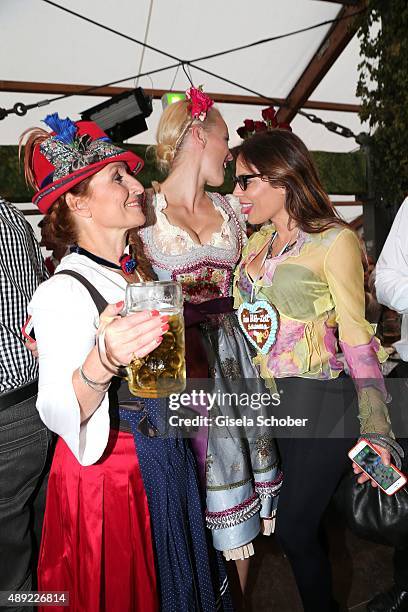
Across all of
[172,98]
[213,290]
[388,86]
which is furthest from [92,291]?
[388,86]

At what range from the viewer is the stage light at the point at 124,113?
13.7 feet

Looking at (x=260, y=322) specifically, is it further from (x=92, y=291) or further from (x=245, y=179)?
(x=92, y=291)

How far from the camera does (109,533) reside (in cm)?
129

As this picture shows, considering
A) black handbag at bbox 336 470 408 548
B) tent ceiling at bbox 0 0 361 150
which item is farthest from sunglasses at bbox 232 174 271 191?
tent ceiling at bbox 0 0 361 150

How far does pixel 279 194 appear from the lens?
66.3 inches

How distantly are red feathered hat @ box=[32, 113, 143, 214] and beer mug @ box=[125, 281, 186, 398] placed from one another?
491mm

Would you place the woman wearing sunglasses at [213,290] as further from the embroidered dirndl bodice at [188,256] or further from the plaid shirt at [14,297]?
the plaid shirt at [14,297]

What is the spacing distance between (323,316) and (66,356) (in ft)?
2.83

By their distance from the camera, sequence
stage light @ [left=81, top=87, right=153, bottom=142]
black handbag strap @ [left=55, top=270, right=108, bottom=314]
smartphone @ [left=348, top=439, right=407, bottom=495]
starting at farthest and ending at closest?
stage light @ [left=81, top=87, right=153, bottom=142] < smartphone @ [left=348, top=439, right=407, bottom=495] < black handbag strap @ [left=55, top=270, right=108, bottom=314]

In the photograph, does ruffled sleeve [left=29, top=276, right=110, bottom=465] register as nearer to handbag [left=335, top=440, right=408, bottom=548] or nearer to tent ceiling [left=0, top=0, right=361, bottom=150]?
handbag [left=335, top=440, right=408, bottom=548]

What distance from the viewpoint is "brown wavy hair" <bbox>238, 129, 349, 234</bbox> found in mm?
1653

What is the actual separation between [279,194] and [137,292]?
0.93 meters

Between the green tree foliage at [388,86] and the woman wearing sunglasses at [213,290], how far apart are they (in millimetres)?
3226

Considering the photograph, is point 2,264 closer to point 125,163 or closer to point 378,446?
point 125,163
